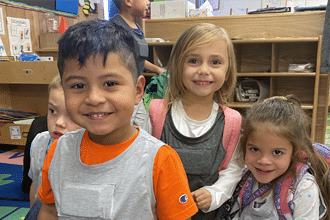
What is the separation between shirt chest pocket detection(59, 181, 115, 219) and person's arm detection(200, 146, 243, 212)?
0.43 m

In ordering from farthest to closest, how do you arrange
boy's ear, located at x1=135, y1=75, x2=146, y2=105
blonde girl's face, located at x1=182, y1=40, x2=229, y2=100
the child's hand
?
blonde girl's face, located at x1=182, y1=40, x2=229, y2=100
the child's hand
boy's ear, located at x1=135, y1=75, x2=146, y2=105

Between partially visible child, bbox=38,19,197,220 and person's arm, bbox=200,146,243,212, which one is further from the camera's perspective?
person's arm, bbox=200,146,243,212

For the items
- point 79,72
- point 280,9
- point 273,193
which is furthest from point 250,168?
point 280,9

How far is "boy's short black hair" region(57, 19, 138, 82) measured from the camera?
1.95 feet

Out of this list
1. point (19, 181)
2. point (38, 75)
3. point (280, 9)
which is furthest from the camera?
point (280, 9)

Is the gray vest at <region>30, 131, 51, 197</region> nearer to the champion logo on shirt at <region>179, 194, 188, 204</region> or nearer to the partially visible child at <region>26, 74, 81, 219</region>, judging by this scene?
the partially visible child at <region>26, 74, 81, 219</region>

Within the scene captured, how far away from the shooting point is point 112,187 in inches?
25.0

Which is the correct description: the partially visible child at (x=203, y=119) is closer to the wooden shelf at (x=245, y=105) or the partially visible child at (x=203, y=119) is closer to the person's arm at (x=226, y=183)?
the person's arm at (x=226, y=183)

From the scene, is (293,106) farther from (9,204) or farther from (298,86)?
(298,86)

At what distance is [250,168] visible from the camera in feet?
3.72

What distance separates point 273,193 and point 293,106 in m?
0.37

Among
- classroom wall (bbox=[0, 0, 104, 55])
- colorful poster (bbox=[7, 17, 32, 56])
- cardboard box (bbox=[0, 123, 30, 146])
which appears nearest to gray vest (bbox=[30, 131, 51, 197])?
cardboard box (bbox=[0, 123, 30, 146])

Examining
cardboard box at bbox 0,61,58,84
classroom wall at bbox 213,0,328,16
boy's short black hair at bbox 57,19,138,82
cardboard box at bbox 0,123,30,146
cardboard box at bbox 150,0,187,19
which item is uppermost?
classroom wall at bbox 213,0,328,16

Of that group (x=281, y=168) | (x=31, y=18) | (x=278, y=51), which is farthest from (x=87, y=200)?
(x=31, y=18)
